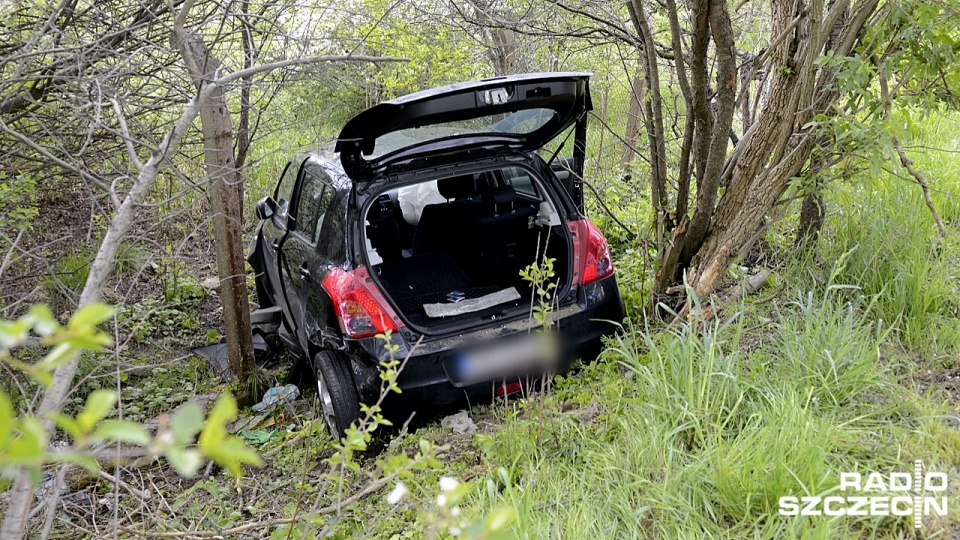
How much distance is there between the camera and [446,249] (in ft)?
17.7

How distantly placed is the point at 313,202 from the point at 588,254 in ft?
6.02

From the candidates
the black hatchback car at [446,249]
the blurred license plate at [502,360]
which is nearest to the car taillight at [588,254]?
the black hatchback car at [446,249]

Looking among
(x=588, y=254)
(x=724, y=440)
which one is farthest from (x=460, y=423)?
(x=724, y=440)

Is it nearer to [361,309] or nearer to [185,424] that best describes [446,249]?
[361,309]

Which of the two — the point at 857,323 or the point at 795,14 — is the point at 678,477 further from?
the point at 795,14

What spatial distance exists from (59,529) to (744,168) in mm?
4074

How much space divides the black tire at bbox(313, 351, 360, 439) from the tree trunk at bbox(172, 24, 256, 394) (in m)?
Result: 1.02

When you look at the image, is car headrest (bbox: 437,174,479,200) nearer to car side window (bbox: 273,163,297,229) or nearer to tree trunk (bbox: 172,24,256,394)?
car side window (bbox: 273,163,297,229)

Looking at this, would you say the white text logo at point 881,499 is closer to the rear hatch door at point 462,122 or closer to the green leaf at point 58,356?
the green leaf at point 58,356

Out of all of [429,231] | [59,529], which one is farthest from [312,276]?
[59,529]

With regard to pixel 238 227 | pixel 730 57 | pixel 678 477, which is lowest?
pixel 678 477

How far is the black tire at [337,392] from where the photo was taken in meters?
3.98

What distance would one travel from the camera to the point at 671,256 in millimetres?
4305

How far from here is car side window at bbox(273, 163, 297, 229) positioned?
5254mm
